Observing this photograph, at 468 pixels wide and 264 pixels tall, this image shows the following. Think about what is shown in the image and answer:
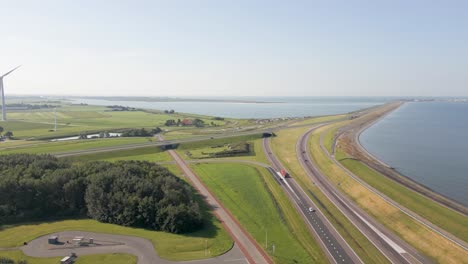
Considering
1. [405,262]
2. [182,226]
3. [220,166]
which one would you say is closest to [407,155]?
→ [220,166]

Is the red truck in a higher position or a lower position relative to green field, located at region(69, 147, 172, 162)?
lower

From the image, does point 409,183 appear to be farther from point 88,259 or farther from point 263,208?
point 88,259

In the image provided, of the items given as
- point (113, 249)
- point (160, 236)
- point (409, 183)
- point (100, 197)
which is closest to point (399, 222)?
point (409, 183)

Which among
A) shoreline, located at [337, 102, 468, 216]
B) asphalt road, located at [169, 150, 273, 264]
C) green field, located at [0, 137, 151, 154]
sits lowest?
asphalt road, located at [169, 150, 273, 264]

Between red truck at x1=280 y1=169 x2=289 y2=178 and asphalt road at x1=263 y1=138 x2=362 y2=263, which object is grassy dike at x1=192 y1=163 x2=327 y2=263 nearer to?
asphalt road at x1=263 y1=138 x2=362 y2=263

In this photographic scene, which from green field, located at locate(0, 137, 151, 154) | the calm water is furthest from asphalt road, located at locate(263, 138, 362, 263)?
green field, located at locate(0, 137, 151, 154)

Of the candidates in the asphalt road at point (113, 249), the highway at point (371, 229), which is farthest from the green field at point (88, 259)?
the highway at point (371, 229)

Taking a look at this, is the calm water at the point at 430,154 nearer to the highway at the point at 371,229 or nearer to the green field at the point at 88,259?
the highway at the point at 371,229
